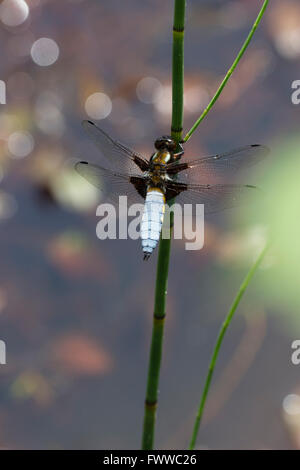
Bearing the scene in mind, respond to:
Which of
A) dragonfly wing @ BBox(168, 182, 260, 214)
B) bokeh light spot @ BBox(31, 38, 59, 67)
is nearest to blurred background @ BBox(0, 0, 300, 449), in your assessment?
bokeh light spot @ BBox(31, 38, 59, 67)

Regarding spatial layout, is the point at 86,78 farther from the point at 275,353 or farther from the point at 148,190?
the point at 148,190

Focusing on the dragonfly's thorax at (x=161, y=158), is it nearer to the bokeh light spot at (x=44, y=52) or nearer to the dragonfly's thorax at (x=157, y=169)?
the dragonfly's thorax at (x=157, y=169)

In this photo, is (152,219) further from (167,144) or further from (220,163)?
(220,163)

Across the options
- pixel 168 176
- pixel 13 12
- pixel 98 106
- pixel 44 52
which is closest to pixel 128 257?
pixel 98 106

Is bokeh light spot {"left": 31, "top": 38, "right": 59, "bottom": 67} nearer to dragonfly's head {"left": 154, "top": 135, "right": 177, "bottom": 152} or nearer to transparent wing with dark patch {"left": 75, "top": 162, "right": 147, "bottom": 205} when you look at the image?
transparent wing with dark patch {"left": 75, "top": 162, "right": 147, "bottom": 205}

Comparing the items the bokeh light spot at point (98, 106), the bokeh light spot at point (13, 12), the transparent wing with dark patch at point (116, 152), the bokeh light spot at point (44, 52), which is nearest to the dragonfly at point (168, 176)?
the transparent wing with dark patch at point (116, 152)
